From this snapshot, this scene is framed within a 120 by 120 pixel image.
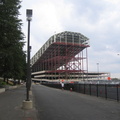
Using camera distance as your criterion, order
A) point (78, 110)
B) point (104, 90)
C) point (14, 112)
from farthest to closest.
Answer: point (104, 90) → point (78, 110) → point (14, 112)

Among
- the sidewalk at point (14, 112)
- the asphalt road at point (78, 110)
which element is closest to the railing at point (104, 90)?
the asphalt road at point (78, 110)

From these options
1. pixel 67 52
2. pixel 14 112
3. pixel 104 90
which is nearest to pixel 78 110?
pixel 14 112

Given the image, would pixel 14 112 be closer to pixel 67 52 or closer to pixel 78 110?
pixel 78 110

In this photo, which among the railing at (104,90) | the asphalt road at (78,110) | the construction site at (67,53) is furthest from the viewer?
the construction site at (67,53)

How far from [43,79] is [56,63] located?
1891 cm

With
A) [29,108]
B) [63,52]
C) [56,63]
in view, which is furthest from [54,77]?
[29,108]

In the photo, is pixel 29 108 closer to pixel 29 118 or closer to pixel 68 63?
pixel 29 118

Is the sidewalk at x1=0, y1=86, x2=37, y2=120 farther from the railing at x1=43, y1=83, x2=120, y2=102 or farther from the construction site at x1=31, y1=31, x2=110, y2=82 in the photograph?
the construction site at x1=31, y1=31, x2=110, y2=82

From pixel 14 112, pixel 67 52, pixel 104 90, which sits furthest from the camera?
pixel 67 52

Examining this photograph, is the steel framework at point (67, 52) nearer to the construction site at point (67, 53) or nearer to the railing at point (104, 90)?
the construction site at point (67, 53)

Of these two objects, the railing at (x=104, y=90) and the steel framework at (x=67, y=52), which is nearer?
the railing at (x=104, y=90)

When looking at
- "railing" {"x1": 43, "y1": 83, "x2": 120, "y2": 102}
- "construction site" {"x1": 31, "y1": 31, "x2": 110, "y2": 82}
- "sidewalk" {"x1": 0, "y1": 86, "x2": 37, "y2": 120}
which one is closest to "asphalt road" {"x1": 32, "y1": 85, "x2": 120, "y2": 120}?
"sidewalk" {"x1": 0, "y1": 86, "x2": 37, "y2": 120}

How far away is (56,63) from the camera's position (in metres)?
128

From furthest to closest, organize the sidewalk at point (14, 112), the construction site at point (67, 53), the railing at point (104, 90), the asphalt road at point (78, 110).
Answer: the construction site at point (67, 53) < the railing at point (104, 90) < the asphalt road at point (78, 110) < the sidewalk at point (14, 112)
